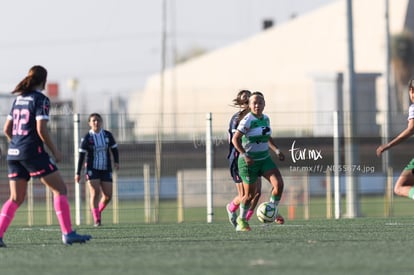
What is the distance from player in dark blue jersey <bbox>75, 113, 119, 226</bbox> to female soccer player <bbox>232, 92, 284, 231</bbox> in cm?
443

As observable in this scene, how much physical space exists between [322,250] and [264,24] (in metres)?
82.7

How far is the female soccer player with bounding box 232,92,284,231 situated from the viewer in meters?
16.0

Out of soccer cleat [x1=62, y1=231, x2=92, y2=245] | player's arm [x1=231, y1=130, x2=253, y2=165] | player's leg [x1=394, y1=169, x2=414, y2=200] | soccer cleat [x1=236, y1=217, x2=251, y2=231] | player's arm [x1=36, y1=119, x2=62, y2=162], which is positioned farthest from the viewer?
soccer cleat [x1=236, y1=217, x2=251, y2=231]

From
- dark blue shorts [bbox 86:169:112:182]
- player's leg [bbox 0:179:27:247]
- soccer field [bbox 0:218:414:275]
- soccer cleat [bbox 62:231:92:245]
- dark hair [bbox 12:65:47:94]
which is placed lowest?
soccer field [bbox 0:218:414:275]

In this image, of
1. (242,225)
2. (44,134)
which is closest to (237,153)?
(242,225)

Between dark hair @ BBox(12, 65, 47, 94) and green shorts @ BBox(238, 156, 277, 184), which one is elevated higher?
dark hair @ BBox(12, 65, 47, 94)

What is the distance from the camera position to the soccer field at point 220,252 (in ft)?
35.7

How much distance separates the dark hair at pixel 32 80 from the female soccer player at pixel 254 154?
136 inches

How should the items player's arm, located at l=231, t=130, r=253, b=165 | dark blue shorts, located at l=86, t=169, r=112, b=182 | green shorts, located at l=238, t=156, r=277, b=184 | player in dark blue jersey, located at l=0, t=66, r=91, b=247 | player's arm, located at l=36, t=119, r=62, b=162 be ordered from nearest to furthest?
player's arm, located at l=36, t=119, r=62, b=162
player in dark blue jersey, located at l=0, t=66, r=91, b=247
player's arm, located at l=231, t=130, r=253, b=165
green shorts, located at l=238, t=156, r=277, b=184
dark blue shorts, located at l=86, t=169, r=112, b=182

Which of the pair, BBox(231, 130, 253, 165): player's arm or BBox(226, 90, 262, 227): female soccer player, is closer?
BBox(231, 130, 253, 165): player's arm

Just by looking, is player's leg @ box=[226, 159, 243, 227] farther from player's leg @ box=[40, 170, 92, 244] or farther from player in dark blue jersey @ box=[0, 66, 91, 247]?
player in dark blue jersey @ box=[0, 66, 91, 247]

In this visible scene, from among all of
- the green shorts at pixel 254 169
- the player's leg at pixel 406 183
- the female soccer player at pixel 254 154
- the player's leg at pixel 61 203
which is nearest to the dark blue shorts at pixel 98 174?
the female soccer player at pixel 254 154

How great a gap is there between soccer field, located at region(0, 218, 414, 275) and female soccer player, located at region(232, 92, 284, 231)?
55 cm

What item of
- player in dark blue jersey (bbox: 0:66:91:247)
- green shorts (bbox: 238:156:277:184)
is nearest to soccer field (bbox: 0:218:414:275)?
green shorts (bbox: 238:156:277:184)
